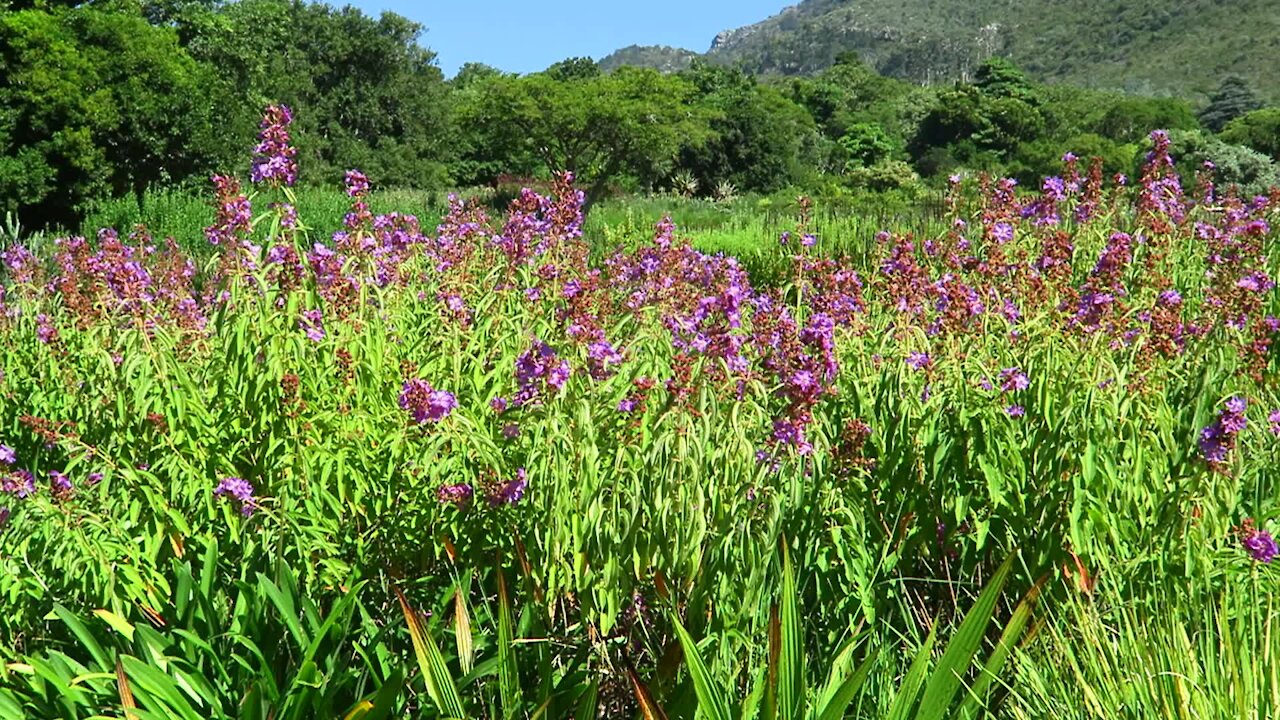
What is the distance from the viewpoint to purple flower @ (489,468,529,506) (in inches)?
107

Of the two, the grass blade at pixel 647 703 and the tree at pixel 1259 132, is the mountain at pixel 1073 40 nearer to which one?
the tree at pixel 1259 132

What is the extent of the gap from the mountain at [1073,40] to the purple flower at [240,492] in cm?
6714

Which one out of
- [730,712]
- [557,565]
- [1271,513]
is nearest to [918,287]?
[1271,513]

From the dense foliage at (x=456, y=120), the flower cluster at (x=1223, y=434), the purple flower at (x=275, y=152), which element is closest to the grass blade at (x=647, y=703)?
the flower cluster at (x=1223, y=434)

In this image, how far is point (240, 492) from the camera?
279 centimetres

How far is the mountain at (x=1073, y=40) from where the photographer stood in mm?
79562

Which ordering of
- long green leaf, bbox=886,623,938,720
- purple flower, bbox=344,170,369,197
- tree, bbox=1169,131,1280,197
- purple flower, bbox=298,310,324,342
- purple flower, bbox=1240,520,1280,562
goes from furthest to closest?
tree, bbox=1169,131,1280,197 → purple flower, bbox=344,170,369,197 → purple flower, bbox=298,310,324,342 → purple flower, bbox=1240,520,1280,562 → long green leaf, bbox=886,623,938,720

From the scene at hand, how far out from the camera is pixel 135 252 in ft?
18.8

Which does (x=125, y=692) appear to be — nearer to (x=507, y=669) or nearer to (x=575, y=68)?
(x=507, y=669)

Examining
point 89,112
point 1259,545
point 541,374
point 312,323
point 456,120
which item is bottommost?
point 1259,545

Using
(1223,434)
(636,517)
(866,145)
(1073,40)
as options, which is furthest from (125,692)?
(1073,40)

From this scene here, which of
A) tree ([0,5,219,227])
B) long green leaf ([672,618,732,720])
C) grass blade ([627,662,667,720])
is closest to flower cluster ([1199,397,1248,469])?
long green leaf ([672,618,732,720])

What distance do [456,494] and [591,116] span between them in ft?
90.2

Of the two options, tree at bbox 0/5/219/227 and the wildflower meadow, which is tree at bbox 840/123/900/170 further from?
the wildflower meadow
